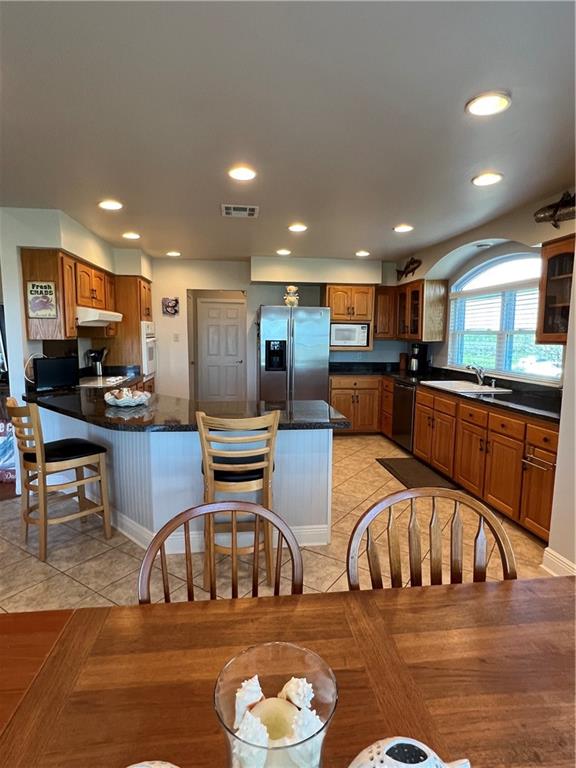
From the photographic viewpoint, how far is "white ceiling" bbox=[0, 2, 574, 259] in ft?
4.36

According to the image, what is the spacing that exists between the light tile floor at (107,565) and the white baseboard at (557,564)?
0.05 m

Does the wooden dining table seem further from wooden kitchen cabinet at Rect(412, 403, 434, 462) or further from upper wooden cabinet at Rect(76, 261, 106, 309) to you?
upper wooden cabinet at Rect(76, 261, 106, 309)

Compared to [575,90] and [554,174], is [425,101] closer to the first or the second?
[575,90]

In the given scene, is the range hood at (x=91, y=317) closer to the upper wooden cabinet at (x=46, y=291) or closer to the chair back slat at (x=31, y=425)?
the upper wooden cabinet at (x=46, y=291)

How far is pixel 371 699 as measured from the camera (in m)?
0.72

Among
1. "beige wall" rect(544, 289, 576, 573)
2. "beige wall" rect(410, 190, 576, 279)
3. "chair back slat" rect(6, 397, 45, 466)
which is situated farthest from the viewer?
"beige wall" rect(410, 190, 576, 279)

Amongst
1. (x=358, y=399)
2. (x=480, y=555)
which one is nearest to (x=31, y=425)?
(x=480, y=555)

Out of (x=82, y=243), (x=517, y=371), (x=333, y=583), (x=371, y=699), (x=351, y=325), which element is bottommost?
(x=333, y=583)

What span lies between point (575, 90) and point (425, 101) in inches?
23.9

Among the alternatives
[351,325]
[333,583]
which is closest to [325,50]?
[333,583]

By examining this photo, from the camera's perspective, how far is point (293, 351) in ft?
17.1

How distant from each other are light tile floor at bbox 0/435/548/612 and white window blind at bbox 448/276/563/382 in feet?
4.76

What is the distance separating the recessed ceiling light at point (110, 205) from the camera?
3129 millimetres

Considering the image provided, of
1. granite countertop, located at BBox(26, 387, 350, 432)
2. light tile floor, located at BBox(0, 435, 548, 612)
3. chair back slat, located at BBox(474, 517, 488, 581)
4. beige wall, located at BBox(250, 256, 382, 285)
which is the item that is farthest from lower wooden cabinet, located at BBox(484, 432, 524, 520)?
beige wall, located at BBox(250, 256, 382, 285)
